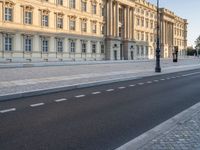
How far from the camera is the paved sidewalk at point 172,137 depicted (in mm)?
5830

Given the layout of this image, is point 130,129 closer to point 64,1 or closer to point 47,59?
point 47,59

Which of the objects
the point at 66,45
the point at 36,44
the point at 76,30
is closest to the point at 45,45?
the point at 36,44

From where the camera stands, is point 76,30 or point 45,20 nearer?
point 45,20

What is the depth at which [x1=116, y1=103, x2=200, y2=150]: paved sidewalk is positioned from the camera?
19.1ft

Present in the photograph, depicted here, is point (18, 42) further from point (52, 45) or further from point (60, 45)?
point (60, 45)

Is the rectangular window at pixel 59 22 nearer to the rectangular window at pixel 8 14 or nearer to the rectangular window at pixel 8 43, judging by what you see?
the rectangular window at pixel 8 14

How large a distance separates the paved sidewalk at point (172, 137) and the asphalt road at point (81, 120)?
1.14 ft

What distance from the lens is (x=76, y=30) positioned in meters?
58.5

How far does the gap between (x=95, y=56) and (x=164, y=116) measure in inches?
2157

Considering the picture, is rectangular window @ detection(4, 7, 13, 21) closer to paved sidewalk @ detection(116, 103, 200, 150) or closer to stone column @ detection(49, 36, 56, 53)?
stone column @ detection(49, 36, 56, 53)

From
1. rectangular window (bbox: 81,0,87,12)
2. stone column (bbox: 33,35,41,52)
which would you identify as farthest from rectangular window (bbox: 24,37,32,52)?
rectangular window (bbox: 81,0,87,12)

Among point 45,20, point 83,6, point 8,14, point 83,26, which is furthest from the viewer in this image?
point 83,6

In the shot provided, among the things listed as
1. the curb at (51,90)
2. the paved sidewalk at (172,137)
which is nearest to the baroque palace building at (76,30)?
the curb at (51,90)

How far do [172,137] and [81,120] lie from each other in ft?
9.21
